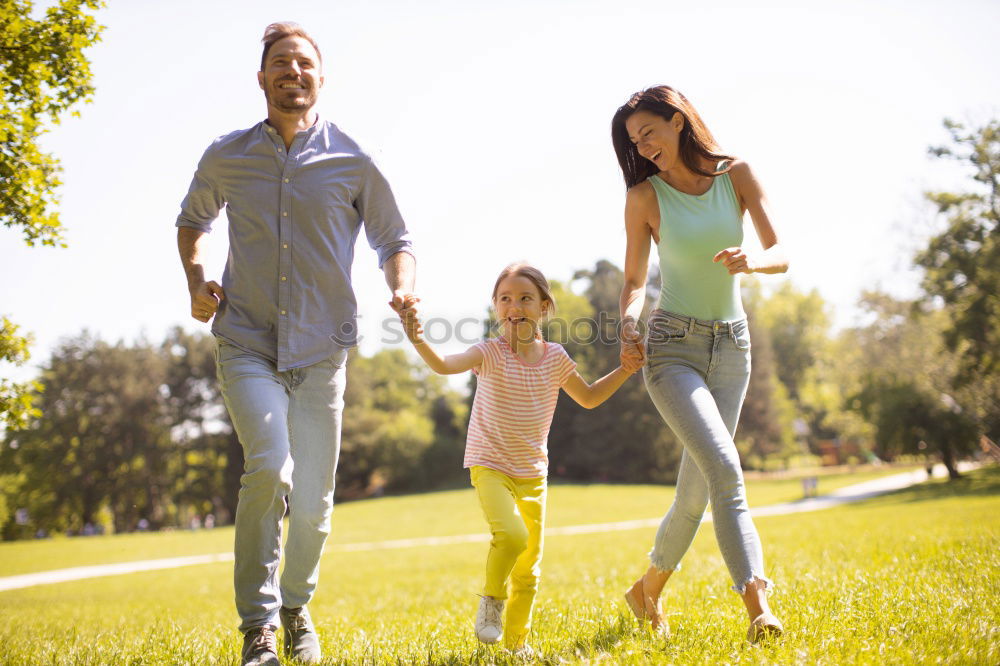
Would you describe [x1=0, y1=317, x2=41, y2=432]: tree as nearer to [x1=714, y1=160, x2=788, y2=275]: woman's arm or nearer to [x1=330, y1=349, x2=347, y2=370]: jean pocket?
[x1=330, y1=349, x2=347, y2=370]: jean pocket

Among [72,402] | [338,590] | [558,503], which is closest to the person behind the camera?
[338,590]

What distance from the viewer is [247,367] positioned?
12.4 feet

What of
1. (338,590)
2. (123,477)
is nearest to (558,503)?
(338,590)

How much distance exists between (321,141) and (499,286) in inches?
48.5

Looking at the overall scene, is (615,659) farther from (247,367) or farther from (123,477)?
(123,477)

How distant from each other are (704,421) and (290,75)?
2.68 meters

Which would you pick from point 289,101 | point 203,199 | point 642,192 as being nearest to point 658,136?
point 642,192

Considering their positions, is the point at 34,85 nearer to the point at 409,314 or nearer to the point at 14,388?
the point at 14,388

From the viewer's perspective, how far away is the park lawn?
2589 centimetres

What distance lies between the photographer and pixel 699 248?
400cm

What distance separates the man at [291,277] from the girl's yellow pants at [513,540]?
0.87 metres

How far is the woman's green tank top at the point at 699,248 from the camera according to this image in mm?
4008

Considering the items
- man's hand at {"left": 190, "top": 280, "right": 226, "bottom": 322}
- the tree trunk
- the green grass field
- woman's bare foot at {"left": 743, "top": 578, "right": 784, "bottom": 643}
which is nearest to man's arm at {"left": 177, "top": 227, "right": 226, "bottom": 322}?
man's hand at {"left": 190, "top": 280, "right": 226, "bottom": 322}

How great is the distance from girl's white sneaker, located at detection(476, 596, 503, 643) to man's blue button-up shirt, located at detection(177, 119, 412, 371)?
148cm
